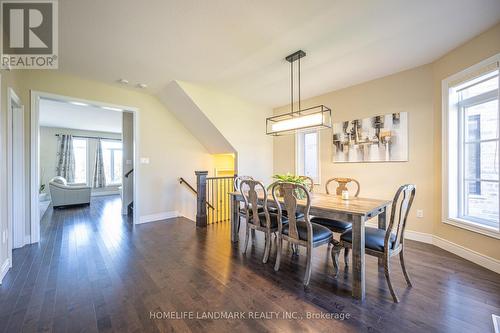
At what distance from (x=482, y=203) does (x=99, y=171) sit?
10694mm

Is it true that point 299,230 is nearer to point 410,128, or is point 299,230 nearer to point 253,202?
point 253,202

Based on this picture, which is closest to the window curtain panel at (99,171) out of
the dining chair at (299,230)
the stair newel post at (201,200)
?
the stair newel post at (201,200)

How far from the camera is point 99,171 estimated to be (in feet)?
28.0

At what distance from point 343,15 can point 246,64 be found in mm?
1449

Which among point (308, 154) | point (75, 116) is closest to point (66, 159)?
point (75, 116)

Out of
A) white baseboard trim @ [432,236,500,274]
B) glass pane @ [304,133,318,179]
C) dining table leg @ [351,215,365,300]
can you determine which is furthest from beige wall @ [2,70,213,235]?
white baseboard trim @ [432,236,500,274]

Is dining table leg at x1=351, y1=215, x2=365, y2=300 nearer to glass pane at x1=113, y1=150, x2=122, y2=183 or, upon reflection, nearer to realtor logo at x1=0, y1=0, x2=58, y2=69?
realtor logo at x1=0, y1=0, x2=58, y2=69

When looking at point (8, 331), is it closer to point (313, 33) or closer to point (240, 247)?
point (240, 247)

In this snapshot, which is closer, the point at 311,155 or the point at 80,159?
the point at 311,155

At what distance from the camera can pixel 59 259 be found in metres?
2.67

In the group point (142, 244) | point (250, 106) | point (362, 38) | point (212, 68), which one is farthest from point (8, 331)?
point (250, 106)

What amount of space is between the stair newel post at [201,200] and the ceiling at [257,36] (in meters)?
1.90

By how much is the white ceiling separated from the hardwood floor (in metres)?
3.67

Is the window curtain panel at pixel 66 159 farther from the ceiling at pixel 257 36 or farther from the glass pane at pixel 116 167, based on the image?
the ceiling at pixel 257 36
